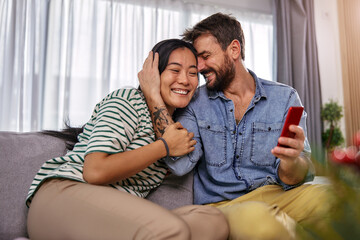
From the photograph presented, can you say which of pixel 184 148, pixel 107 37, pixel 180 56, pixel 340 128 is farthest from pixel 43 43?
pixel 340 128

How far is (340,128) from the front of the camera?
4512 mm

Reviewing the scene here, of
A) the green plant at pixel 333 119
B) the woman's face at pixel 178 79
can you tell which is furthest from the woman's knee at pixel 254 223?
the green plant at pixel 333 119

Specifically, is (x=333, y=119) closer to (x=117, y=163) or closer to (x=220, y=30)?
(x=220, y=30)

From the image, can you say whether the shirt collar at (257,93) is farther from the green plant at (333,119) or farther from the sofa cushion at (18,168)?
the green plant at (333,119)

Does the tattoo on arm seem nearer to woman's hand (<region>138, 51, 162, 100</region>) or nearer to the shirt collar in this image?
woman's hand (<region>138, 51, 162, 100</region>)

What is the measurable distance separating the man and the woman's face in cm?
4

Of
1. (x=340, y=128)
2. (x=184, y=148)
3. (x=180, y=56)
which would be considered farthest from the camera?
(x=340, y=128)

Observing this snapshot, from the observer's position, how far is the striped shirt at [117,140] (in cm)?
111

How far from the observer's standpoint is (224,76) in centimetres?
171

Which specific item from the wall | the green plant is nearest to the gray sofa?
the green plant

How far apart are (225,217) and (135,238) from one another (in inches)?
16.2

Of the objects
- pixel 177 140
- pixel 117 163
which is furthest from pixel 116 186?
pixel 177 140

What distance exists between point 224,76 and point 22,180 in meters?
1.01

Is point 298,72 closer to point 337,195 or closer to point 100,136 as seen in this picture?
point 100,136
